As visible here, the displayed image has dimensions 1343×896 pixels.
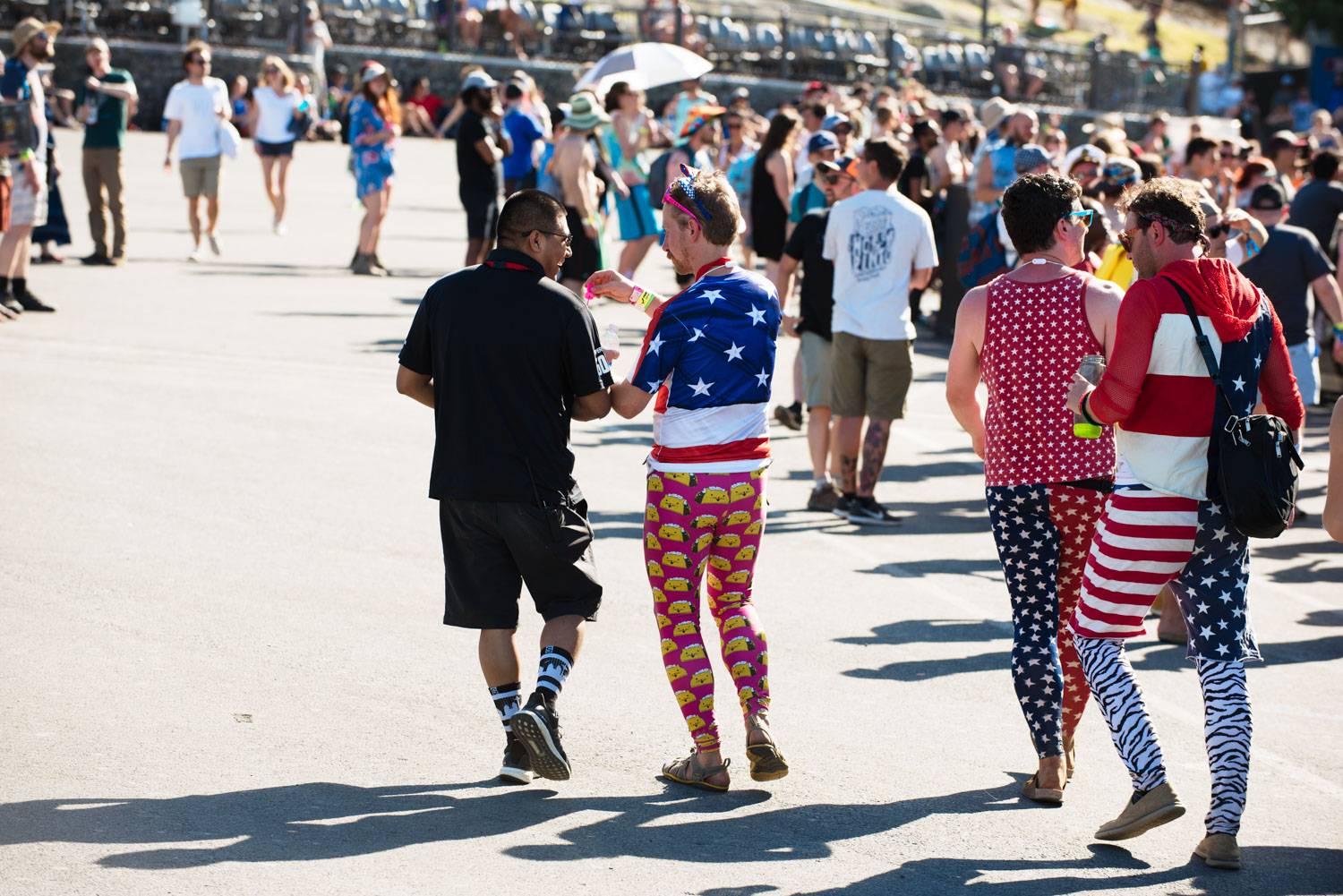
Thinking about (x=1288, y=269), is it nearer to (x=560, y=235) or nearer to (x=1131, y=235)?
(x=1131, y=235)

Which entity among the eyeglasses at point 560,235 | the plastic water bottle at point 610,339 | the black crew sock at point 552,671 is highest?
the eyeglasses at point 560,235

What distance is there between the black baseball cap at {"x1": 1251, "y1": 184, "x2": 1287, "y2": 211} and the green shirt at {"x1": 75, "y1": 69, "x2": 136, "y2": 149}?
10869 mm

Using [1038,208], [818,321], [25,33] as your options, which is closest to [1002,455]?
[1038,208]

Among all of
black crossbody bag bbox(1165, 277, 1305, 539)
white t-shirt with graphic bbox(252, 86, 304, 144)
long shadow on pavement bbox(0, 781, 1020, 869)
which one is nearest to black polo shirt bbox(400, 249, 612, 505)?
long shadow on pavement bbox(0, 781, 1020, 869)

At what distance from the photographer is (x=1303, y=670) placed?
7559 millimetres

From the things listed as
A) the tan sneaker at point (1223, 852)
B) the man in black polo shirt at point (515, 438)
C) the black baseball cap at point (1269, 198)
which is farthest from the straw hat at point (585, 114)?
the tan sneaker at point (1223, 852)

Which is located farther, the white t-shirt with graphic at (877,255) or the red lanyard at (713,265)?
the white t-shirt with graphic at (877,255)

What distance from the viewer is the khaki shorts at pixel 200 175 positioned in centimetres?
1814

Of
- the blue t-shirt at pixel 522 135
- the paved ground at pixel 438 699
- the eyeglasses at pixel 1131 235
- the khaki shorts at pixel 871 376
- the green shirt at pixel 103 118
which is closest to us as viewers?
the paved ground at pixel 438 699

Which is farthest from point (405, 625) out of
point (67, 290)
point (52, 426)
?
point (67, 290)

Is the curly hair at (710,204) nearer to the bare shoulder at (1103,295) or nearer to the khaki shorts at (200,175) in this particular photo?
the bare shoulder at (1103,295)

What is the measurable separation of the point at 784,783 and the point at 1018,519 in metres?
1.13

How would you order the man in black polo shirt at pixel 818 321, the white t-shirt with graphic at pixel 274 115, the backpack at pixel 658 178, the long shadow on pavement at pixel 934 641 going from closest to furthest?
the long shadow on pavement at pixel 934 641 → the man in black polo shirt at pixel 818 321 → the backpack at pixel 658 178 → the white t-shirt with graphic at pixel 274 115

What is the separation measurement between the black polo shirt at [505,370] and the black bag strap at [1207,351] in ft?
5.71
